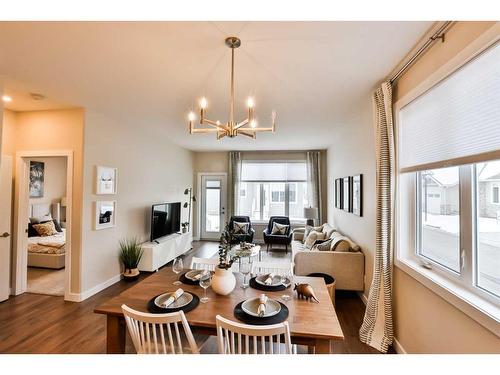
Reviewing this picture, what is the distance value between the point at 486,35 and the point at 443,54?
1.33ft

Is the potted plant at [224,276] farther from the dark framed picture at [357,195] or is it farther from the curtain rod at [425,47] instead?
the dark framed picture at [357,195]

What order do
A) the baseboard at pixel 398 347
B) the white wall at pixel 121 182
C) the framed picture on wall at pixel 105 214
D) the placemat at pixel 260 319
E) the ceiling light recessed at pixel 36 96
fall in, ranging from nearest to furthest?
the placemat at pixel 260 319 < the baseboard at pixel 398 347 < the ceiling light recessed at pixel 36 96 < the white wall at pixel 121 182 < the framed picture on wall at pixel 105 214

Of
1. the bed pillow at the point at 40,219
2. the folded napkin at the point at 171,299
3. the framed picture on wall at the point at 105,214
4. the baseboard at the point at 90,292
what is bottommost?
the baseboard at the point at 90,292

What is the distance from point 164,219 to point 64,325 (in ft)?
8.42

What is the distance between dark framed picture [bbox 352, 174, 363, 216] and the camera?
3.38m

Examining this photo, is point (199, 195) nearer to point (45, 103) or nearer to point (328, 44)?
point (45, 103)

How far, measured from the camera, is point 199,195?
734 centimetres

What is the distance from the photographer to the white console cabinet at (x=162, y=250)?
14.2 feet

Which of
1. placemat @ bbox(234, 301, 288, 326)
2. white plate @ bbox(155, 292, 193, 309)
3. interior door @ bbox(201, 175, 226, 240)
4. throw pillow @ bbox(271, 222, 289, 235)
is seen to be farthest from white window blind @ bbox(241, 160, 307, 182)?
placemat @ bbox(234, 301, 288, 326)

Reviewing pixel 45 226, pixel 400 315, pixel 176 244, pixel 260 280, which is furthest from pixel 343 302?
pixel 45 226

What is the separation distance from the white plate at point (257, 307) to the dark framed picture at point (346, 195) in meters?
2.85

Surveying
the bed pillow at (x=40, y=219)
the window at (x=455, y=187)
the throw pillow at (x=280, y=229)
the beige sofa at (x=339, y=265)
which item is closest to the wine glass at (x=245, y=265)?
the window at (x=455, y=187)

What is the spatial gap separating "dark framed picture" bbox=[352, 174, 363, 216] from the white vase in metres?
2.39

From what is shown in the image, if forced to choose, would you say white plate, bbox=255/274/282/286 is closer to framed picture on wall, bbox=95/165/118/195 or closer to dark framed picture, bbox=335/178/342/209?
framed picture on wall, bbox=95/165/118/195
